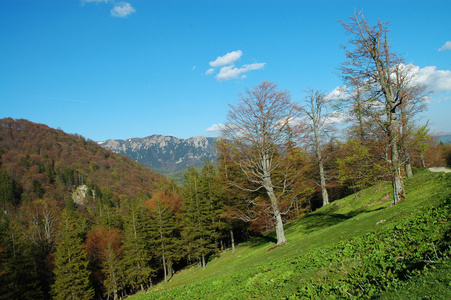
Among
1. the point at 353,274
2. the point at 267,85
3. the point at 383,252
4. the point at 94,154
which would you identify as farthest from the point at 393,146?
the point at 94,154

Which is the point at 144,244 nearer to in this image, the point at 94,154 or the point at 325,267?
the point at 325,267

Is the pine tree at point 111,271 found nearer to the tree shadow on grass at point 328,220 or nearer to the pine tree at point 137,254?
the pine tree at point 137,254

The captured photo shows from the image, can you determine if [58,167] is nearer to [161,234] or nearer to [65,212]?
[65,212]

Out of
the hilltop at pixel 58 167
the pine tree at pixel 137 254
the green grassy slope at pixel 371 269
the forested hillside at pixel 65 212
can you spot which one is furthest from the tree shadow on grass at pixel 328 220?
the hilltop at pixel 58 167

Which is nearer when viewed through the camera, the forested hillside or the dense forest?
the dense forest

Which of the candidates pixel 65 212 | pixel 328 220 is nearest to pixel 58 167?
pixel 65 212

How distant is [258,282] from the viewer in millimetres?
10562

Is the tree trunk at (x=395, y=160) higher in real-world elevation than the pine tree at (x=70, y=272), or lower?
higher

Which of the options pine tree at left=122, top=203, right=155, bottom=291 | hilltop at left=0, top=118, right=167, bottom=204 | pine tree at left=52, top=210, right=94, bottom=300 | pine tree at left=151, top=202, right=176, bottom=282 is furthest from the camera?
hilltop at left=0, top=118, right=167, bottom=204

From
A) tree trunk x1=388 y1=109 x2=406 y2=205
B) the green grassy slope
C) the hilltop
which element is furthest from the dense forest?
the hilltop

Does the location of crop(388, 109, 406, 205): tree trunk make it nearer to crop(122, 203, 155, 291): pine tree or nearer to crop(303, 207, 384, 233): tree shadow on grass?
crop(303, 207, 384, 233): tree shadow on grass

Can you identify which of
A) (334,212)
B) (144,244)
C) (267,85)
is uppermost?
(267,85)

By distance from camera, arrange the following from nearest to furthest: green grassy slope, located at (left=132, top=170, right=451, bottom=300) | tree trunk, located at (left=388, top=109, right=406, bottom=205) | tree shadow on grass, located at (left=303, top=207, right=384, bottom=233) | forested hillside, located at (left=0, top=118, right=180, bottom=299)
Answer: green grassy slope, located at (left=132, top=170, right=451, bottom=300), tree trunk, located at (left=388, top=109, right=406, bottom=205), tree shadow on grass, located at (left=303, top=207, right=384, bottom=233), forested hillside, located at (left=0, top=118, right=180, bottom=299)

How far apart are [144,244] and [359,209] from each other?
33.3 m
